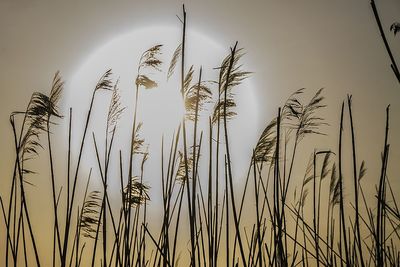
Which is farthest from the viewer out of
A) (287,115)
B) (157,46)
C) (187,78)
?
(287,115)

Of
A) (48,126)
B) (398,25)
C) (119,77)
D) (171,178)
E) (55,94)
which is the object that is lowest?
(171,178)

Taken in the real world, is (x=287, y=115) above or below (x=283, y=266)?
above

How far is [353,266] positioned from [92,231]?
2.29 metres

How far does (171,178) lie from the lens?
2.63 meters

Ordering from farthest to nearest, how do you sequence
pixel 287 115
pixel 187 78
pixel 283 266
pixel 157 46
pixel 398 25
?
pixel 287 115
pixel 157 46
pixel 187 78
pixel 283 266
pixel 398 25

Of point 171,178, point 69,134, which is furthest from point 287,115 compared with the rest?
point 69,134

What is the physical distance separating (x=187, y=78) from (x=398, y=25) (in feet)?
5.58

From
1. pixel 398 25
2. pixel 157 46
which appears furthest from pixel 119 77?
pixel 398 25

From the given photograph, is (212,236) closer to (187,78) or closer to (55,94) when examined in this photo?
(187,78)

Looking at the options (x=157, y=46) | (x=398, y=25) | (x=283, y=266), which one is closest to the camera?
(x=398, y=25)

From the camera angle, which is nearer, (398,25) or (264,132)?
(398,25)

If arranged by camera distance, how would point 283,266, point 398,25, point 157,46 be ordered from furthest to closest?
point 157,46
point 283,266
point 398,25

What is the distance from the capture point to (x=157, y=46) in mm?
2932

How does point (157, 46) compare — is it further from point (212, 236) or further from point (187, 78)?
point (212, 236)
